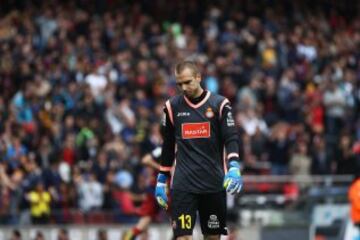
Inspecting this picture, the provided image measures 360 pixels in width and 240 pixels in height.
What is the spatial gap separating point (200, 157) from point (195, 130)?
292 mm

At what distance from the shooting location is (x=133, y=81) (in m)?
25.0

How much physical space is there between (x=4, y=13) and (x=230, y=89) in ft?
19.4

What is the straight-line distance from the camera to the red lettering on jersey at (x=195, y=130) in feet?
40.1

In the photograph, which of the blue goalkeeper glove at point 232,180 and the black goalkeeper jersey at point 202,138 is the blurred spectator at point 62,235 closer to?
the black goalkeeper jersey at point 202,138

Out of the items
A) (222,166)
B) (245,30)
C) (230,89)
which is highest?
(245,30)

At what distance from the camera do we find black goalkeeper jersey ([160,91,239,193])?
1221cm

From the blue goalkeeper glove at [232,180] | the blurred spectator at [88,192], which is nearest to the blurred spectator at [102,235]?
the blurred spectator at [88,192]

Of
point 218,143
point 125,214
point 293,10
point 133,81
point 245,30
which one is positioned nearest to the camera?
point 218,143

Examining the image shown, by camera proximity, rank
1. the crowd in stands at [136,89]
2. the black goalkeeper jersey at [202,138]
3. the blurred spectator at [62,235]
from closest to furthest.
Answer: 1. the black goalkeeper jersey at [202,138]
2. the blurred spectator at [62,235]
3. the crowd in stands at [136,89]

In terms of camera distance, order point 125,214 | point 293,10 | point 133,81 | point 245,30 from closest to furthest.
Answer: point 125,214 < point 133,81 < point 245,30 < point 293,10

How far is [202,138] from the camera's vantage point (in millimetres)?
12266

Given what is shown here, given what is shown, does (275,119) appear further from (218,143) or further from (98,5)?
(218,143)

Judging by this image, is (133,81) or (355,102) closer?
(133,81)

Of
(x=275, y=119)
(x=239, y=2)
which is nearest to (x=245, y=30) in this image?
(x=239, y=2)
